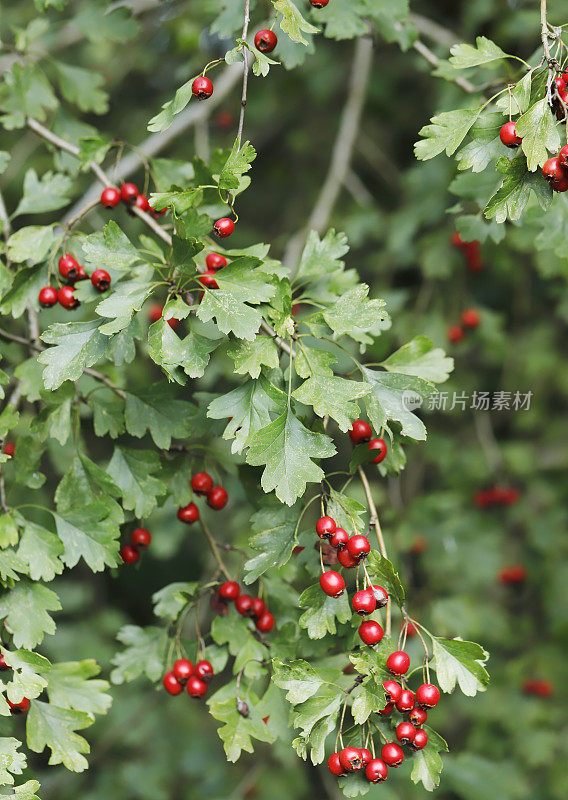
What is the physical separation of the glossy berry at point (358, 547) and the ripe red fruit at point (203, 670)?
19.4 inches

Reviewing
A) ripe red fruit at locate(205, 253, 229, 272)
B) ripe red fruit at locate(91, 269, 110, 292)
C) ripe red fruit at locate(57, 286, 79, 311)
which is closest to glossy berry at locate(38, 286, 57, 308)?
ripe red fruit at locate(57, 286, 79, 311)

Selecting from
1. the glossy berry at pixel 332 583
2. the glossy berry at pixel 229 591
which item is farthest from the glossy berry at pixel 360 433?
the glossy berry at pixel 229 591

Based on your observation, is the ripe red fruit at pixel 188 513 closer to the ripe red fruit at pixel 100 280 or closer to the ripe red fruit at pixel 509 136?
the ripe red fruit at pixel 100 280

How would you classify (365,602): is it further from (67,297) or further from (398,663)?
(67,297)

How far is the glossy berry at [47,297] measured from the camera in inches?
64.0

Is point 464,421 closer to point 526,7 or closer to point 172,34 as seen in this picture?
point 526,7

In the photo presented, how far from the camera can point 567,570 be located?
334cm

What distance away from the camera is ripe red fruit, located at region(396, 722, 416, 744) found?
4.15ft

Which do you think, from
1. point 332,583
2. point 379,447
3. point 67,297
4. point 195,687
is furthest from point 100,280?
point 195,687

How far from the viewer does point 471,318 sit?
3.02 metres

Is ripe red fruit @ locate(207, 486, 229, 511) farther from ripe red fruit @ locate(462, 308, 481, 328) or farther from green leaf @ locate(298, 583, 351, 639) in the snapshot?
ripe red fruit @ locate(462, 308, 481, 328)

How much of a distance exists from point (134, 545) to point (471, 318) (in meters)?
1.84

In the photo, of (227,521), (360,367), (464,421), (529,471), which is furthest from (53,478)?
(360,367)

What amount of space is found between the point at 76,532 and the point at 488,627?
90.1 inches
